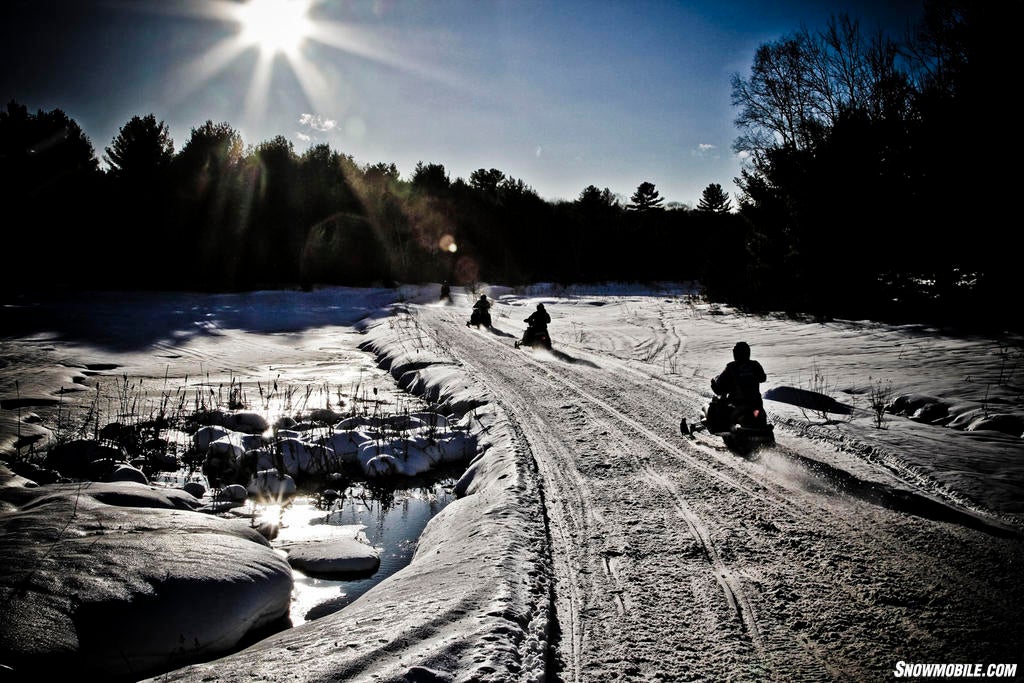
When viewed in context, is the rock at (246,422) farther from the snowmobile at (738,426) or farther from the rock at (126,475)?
the snowmobile at (738,426)

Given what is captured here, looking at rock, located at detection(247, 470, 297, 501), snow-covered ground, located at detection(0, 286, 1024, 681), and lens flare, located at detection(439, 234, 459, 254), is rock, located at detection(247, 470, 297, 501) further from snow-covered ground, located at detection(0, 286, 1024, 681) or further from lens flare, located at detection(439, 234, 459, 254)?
lens flare, located at detection(439, 234, 459, 254)

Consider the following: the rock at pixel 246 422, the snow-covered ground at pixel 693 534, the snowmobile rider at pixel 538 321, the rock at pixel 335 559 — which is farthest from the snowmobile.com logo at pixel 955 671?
the snowmobile rider at pixel 538 321

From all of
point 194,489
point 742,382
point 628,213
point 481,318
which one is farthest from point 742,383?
point 628,213

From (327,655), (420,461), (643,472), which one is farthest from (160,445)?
(643,472)

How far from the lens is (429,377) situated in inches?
471

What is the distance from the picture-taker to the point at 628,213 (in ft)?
213

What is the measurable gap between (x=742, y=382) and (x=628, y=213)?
201 feet

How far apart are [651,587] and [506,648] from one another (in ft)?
3.80

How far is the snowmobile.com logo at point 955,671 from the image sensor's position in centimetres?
259

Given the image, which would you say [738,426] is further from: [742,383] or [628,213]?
[628,213]

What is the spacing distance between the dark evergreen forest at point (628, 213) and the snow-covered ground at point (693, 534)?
6.65 metres

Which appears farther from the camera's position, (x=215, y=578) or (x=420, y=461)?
(x=420, y=461)

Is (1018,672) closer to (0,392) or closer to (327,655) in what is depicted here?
(327,655)

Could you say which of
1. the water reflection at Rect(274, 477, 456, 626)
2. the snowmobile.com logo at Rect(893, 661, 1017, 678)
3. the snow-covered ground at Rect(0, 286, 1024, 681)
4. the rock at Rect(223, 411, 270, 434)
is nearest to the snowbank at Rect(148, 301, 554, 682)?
the snow-covered ground at Rect(0, 286, 1024, 681)
